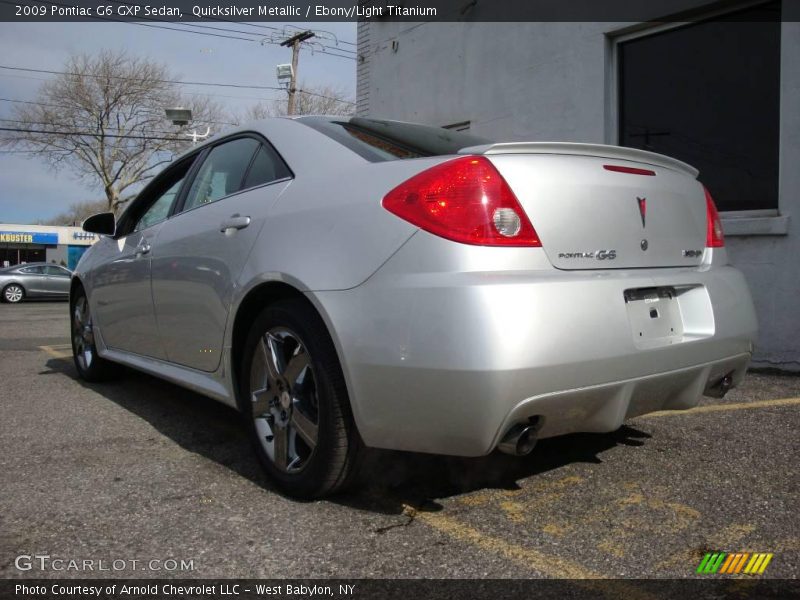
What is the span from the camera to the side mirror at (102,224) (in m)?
4.55

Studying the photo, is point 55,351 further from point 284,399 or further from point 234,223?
point 284,399

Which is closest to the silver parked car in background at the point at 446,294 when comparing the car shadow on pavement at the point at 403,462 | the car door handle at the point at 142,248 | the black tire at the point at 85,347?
the car shadow on pavement at the point at 403,462

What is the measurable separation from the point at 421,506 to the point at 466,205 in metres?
1.17

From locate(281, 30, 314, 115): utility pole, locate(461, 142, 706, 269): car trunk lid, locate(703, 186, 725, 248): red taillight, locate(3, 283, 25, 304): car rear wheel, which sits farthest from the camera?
locate(281, 30, 314, 115): utility pole

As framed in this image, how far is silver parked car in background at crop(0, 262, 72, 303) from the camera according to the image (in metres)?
21.4

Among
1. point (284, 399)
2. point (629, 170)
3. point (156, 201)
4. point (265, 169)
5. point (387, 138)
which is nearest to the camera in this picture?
point (629, 170)

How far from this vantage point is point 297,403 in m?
2.64

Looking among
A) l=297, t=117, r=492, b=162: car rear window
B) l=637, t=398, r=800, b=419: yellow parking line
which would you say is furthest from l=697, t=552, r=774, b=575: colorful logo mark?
→ l=637, t=398, r=800, b=419: yellow parking line

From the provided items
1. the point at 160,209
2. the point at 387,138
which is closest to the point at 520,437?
the point at 387,138

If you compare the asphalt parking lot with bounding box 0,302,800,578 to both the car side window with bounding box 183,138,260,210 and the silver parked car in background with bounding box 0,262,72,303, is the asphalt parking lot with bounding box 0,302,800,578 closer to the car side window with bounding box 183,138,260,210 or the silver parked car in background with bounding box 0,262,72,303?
the car side window with bounding box 183,138,260,210

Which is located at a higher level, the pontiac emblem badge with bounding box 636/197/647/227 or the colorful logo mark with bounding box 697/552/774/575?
the pontiac emblem badge with bounding box 636/197/647/227

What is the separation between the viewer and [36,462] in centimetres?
319

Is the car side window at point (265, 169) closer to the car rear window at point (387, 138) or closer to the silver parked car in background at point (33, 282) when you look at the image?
the car rear window at point (387, 138)

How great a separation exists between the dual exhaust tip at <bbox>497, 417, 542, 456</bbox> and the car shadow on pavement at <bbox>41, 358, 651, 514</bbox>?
0.54m
